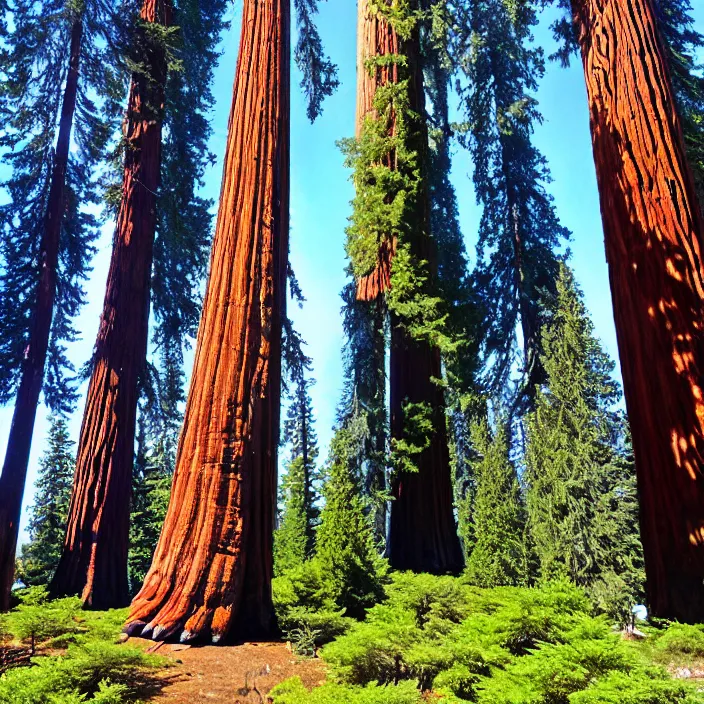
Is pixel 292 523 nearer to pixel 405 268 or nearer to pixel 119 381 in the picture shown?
pixel 119 381

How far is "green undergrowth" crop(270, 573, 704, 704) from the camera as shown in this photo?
299 cm

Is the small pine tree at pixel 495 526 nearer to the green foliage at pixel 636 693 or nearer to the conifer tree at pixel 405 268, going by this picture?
the conifer tree at pixel 405 268

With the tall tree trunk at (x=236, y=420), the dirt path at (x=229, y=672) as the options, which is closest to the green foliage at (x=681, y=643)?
the dirt path at (x=229, y=672)

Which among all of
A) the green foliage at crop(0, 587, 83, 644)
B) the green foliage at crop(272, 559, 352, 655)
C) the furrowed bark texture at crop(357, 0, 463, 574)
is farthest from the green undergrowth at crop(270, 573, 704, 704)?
the furrowed bark texture at crop(357, 0, 463, 574)

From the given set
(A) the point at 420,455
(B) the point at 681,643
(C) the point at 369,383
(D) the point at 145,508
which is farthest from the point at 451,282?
(D) the point at 145,508

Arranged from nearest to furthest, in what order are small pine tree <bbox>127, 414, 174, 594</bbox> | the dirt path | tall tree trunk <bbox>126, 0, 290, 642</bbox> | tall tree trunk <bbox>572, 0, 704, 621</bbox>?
the dirt path
tall tree trunk <bbox>572, 0, 704, 621</bbox>
tall tree trunk <bbox>126, 0, 290, 642</bbox>
small pine tree <bbox>127, 414, 174, 594</bbox>

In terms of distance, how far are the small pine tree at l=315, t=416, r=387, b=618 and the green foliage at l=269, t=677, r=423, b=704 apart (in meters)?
2.20

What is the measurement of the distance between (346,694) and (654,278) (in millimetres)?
4513

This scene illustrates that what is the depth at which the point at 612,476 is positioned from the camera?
9.85m

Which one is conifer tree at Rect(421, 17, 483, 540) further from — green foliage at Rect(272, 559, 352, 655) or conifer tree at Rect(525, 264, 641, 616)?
green foliage at Rect(272, 559, 352, 655)

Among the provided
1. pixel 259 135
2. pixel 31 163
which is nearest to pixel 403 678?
pixel 259 135

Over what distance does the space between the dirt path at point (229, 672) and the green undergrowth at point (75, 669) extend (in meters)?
0.20

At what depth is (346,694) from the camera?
338cm

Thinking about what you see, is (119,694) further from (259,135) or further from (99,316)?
(99,316)
